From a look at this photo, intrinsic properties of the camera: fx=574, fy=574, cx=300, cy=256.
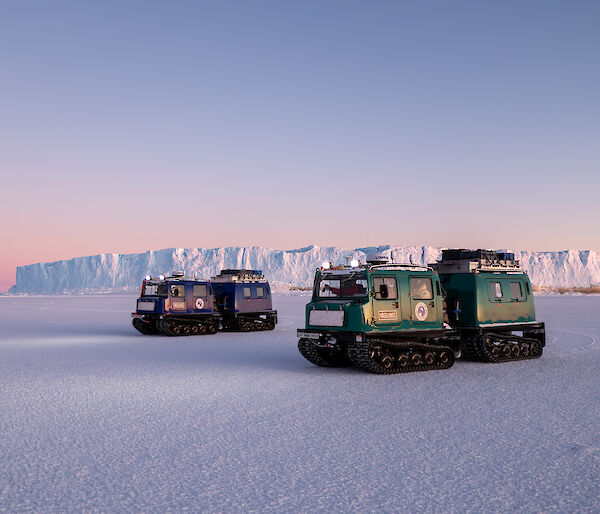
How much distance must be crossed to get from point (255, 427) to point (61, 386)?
195 inches

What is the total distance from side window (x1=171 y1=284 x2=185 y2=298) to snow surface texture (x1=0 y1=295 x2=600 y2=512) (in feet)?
29.6

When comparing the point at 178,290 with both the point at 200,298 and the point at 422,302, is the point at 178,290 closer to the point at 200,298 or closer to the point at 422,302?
the point at 200,298

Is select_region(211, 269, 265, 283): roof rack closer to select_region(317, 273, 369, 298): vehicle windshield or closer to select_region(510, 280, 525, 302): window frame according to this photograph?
select_region(317, 273, 369, 298): vehicle windshield

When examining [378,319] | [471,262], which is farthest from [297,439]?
[471,262]

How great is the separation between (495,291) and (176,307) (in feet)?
40.3

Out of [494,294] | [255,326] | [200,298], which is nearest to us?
[494,294]

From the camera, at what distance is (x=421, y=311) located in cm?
1270

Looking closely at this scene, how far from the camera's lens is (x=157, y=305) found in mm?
21703

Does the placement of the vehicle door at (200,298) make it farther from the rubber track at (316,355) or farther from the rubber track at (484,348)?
the rubber track at (484,348)

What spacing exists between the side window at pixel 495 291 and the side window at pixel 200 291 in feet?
40.1

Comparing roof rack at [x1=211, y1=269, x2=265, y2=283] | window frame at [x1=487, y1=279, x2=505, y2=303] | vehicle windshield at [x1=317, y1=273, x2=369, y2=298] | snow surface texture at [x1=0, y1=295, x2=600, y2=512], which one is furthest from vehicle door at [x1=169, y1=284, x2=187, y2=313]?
window frame at [x1=487, y1=279, x2=505, y2=303]

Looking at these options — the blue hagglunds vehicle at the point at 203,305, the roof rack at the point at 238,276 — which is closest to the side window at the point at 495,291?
the blue hagglunds vehicle at the point at 203,305

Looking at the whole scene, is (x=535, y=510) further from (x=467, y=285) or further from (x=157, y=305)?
(x=157, y=305)

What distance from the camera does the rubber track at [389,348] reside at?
38.4ft
